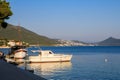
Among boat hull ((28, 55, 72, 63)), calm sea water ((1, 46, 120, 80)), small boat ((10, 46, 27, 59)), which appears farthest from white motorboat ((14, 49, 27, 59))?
calm sea water ((1, 46, 120, 80))

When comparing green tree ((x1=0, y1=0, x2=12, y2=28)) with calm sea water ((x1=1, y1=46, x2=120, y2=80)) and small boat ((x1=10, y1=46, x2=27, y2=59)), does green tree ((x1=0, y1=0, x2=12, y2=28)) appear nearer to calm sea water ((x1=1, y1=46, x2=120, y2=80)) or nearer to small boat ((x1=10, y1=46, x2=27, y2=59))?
calm sea water ((x1=1, y1=46, x2=120, y2=80))

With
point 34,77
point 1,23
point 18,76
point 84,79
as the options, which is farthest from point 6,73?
point 1,23

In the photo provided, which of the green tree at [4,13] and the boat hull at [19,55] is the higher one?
the green tree at [4,13]

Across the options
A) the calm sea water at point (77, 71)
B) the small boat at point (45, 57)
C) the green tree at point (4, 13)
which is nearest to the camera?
the calm sea water at point (77, 71)

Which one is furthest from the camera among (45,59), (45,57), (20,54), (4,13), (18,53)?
(18,53)

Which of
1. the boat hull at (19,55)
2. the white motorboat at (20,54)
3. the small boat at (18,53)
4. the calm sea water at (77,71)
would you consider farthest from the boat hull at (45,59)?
the small boat at (18,53)

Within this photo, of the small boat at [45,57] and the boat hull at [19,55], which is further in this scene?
the boat hull at [19,55]

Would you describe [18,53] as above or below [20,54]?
above

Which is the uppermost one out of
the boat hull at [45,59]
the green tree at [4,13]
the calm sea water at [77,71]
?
the green tree at [4,13]

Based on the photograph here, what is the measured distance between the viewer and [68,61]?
71875mm

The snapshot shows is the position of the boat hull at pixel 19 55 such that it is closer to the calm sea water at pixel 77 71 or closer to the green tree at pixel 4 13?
the calm sea water at pixel 77 71

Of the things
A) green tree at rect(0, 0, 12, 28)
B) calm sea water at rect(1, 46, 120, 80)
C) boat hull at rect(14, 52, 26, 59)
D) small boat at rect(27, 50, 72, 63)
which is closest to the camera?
calm sea water at rect(1, 46, 120, 80)

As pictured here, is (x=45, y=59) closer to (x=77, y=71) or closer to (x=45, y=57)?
(x=45, y=57)

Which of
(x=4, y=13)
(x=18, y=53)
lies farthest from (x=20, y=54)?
(x=4, y=13)
